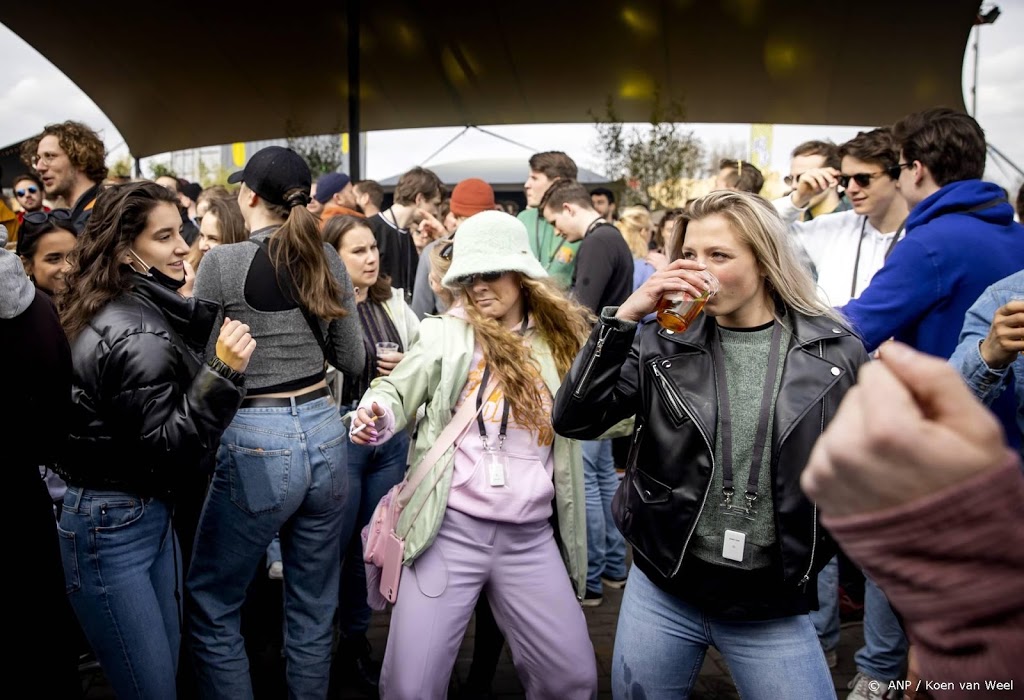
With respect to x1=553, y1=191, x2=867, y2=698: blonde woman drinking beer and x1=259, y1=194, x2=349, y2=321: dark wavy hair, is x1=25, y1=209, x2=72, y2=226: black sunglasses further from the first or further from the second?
x1=553, y1=191, x2=867, y2=698: blonde woman drinking beer

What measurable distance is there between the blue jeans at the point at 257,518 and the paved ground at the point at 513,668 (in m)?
0.71

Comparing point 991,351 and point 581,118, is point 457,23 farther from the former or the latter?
point 991,351

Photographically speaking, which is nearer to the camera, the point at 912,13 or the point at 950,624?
the point at 950,624

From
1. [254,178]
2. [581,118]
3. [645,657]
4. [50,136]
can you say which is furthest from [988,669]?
[581,118]

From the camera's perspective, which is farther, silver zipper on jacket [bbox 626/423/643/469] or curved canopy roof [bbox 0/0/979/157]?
curved canopy roof [bbox 0/0/979/157]

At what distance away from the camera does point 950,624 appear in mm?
761

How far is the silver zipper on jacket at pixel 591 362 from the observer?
7.36 ft

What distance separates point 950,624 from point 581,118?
1674 centimetres

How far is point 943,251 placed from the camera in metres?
3.02

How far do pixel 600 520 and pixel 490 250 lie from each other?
2.38 m

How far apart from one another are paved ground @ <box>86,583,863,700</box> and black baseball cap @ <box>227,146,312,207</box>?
2320 mm

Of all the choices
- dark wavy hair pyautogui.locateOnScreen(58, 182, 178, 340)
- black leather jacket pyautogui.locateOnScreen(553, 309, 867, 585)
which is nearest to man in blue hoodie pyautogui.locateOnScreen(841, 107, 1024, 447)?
black leather jacket pyautogui.locateOnScreen(553, 309, 867, 585)

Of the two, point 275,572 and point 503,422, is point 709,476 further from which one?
point 275,572

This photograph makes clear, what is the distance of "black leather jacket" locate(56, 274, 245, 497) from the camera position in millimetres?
2434
